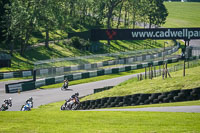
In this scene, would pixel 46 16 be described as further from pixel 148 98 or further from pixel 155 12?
pixel 148 98

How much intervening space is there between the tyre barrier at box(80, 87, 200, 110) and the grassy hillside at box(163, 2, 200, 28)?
9285 centimetres

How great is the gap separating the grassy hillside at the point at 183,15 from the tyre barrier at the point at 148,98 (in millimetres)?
92855

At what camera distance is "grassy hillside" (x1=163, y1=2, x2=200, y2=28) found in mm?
114688

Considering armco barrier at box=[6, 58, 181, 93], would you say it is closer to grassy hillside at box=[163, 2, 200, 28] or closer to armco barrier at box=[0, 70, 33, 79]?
armco barrier at box=[0, 70, 33, 79]

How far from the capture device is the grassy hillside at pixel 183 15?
114688mm

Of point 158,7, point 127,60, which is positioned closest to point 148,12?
point 158,7

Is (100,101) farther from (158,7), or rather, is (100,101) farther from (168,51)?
(158,7)


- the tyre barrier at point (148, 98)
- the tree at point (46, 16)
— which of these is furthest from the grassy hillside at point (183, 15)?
the tyre barrier at point (148, 98)

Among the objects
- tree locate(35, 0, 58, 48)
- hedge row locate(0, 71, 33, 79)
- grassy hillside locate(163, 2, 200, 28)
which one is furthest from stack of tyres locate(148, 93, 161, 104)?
grassy hillside locate(163, 2, 200, 28)

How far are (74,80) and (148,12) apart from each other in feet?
170

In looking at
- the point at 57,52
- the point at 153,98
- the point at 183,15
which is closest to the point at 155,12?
the point at 57,52

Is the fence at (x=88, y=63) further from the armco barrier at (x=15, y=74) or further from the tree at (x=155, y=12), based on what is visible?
the tree at (x=155, y=12)

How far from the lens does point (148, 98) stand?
1911 cm

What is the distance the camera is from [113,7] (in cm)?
8006
